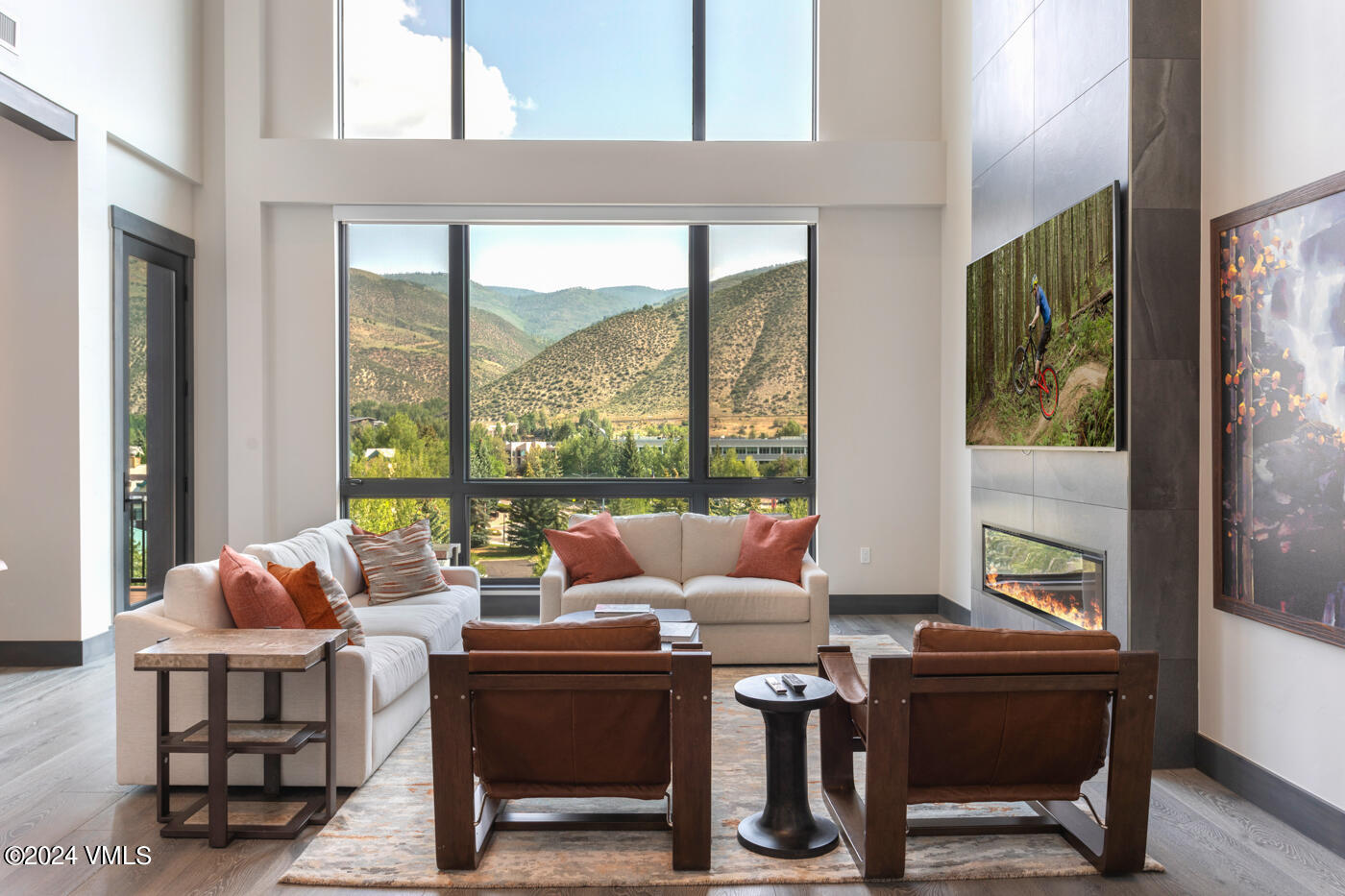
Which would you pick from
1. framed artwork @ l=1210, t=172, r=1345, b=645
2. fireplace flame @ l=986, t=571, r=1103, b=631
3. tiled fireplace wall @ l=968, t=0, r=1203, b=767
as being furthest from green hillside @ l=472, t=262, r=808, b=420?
framed artwork @ l=1210, t=172, r=1345, b=645

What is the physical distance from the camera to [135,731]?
11.2 feet

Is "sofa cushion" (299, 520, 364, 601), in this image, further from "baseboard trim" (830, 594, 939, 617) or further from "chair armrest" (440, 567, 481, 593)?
"baseboard trim" (830, 594, 939, 617)

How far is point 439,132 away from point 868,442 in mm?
3980

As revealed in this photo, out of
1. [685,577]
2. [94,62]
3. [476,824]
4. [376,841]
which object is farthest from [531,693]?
[94,62]

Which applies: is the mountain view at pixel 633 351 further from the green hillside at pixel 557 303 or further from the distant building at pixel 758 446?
the distant building at pixel 758 446

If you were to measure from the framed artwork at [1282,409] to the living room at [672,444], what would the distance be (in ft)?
0.06

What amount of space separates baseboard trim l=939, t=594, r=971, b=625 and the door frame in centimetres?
545

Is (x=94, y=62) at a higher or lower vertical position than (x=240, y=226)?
higher

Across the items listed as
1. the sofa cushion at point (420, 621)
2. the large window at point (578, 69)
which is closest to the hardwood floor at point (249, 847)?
the sofa cushion at point (420, 621)

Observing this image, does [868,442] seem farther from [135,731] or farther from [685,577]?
[135,731]

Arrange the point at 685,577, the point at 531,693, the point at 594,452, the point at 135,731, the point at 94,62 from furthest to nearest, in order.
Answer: the point at 594,452 → the point at 685,577 → the point at 94,62 → the point at 135,731 → the point at 531,693

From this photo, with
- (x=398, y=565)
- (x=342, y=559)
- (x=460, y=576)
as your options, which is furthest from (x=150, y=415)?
(x=460, y=576)

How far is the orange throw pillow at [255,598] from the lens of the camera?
11.5 feet

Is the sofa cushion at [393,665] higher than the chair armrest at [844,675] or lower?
lower
